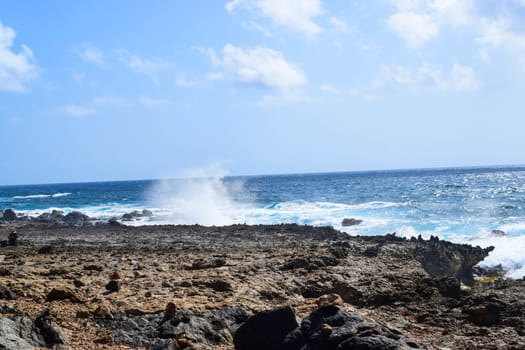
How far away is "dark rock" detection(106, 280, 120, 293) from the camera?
9.93m

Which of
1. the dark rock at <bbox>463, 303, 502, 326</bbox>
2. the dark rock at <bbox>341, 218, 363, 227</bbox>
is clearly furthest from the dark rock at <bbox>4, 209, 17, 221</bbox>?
the dark rock at <bbox>463, 303, 502, 326</bbox>

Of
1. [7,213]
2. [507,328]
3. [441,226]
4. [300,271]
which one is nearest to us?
[507,328]

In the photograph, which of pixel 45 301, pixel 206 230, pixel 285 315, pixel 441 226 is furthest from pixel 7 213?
pixel 285 315

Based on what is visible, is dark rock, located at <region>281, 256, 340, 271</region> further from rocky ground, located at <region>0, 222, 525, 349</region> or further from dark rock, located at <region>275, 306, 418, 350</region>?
dark rock, located at <region>275, 306, 418, 350</region>

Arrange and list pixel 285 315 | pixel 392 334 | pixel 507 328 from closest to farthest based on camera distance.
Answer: pixel 392 334, pixel 285 315, pixel 507 328

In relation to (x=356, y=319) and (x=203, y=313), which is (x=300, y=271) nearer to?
(x=203, y=313)

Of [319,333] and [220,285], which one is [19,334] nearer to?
[319,333]

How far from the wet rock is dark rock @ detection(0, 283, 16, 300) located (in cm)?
53

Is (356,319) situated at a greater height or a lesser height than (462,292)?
greater

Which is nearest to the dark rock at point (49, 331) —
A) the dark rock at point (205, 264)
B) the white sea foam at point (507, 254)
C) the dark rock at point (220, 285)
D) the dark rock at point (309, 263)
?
the dark rock at point (220, 285)

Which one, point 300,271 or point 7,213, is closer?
point 300,271

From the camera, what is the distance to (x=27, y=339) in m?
6.59

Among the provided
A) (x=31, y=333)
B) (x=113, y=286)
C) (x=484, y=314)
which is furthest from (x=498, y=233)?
(x=31, y=333)

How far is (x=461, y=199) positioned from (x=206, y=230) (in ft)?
113
